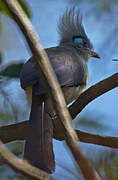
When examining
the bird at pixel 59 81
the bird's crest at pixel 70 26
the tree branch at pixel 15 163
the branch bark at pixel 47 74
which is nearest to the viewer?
the tree branch at pixel 15 163

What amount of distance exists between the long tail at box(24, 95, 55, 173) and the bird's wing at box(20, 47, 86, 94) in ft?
0.49

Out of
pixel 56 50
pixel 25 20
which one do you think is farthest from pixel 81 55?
pixel 25 20

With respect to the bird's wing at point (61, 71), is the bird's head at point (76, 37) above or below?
above

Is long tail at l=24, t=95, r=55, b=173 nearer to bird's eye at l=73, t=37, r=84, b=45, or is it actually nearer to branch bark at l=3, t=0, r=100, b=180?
branch bark at l=3, t=0, r=100, b=180

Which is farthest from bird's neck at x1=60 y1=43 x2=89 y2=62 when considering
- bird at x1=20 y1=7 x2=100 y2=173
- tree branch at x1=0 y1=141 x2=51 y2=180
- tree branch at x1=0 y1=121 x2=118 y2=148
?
tree branch at x1=0 y1=141 x2=51 y2=180

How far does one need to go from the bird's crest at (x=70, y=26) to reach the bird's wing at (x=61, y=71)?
23.6 inches

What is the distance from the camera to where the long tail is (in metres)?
2.58

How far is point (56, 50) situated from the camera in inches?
171

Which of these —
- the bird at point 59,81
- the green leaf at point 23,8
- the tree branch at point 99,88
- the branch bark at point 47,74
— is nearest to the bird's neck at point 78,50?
the bird at point 59,81

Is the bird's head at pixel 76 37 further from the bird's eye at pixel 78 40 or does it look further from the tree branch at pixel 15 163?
the tree branch at pixel 15 163

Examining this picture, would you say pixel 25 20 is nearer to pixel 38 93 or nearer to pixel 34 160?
pixel 34 160

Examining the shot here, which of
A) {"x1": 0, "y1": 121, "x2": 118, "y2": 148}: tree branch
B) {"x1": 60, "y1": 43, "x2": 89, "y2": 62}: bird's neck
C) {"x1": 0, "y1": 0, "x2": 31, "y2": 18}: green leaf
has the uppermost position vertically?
{"x1": 0, "y1": 0, "x2": 31, "y2": 18}: green leaf

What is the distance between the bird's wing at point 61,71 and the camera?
350 centimetres

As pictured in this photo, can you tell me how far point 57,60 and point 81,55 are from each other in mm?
1100
